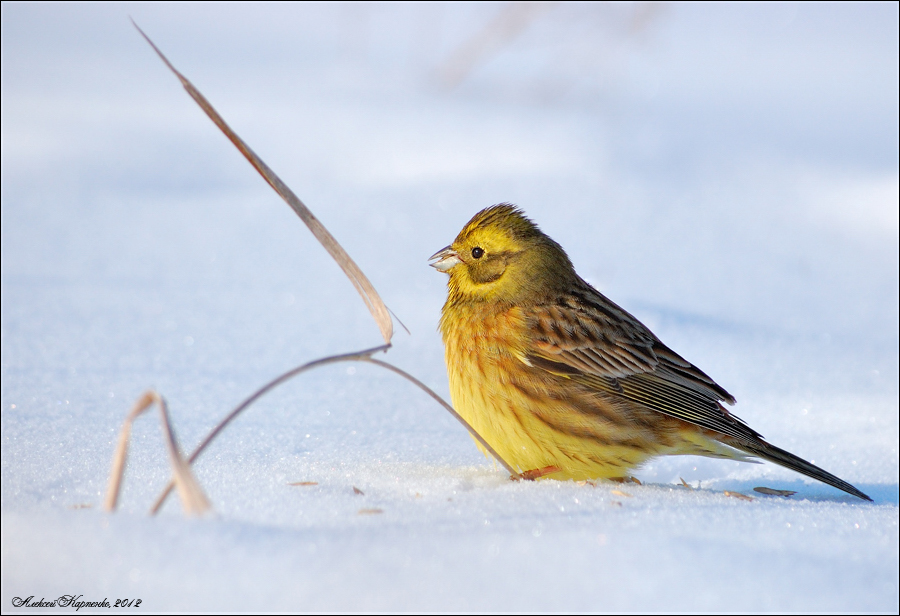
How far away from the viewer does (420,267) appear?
5547 millimetres

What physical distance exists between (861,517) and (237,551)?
1.77 m

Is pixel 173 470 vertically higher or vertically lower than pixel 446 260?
lower

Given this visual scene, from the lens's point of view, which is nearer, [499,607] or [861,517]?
[499,607]

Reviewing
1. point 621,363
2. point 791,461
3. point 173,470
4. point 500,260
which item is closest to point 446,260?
point 500,260

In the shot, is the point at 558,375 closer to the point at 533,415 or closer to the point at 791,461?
the point at 533,415

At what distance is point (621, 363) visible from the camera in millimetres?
3584

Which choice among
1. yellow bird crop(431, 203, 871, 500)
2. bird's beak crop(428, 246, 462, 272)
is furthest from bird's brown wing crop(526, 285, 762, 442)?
Result: bird's beak crop(428, 246, 462, 272)

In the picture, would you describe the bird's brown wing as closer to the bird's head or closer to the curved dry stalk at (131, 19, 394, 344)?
the bird's head

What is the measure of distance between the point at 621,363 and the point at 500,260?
697mm

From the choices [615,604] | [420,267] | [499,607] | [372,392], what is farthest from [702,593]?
[420,267]

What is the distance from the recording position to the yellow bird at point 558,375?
127 inches

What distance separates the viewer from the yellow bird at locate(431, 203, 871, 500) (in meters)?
3.22

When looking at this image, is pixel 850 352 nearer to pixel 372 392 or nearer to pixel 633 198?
pixel 633 198

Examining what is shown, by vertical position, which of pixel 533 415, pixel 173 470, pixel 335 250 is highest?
pixel 335 250
